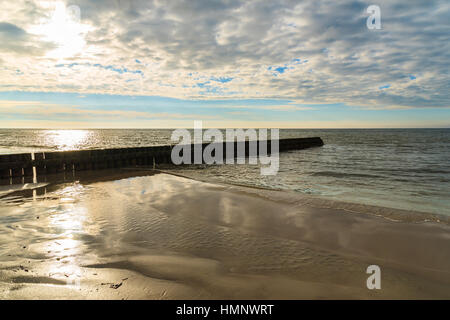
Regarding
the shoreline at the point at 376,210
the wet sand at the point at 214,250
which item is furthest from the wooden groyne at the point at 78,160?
the shoreline at the point at 376,210

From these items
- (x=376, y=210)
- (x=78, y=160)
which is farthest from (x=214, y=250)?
(x=78, y=160)

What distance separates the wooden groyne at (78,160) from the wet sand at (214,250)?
25.4 feet

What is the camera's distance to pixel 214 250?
18.6 ft

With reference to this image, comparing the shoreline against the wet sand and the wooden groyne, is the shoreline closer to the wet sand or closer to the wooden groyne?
the wet sand

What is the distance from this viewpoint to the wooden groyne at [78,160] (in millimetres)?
15656

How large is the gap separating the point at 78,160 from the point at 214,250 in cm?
1683

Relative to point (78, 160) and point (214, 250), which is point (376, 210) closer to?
point (214, 250)

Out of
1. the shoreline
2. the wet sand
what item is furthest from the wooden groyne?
the shoreline

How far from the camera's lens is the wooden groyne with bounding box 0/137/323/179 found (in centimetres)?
1566

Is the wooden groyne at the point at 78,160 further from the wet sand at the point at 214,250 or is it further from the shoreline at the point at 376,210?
the shoreline at the point at 376,210

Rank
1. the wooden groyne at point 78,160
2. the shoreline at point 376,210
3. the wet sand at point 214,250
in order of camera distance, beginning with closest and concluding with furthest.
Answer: the wet sand at point 214,250, the shoreline at point 376,210, the wooden groyne at point 78,160

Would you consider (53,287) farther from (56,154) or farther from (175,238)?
(56,154)

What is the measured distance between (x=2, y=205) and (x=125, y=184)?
527 centimetres
